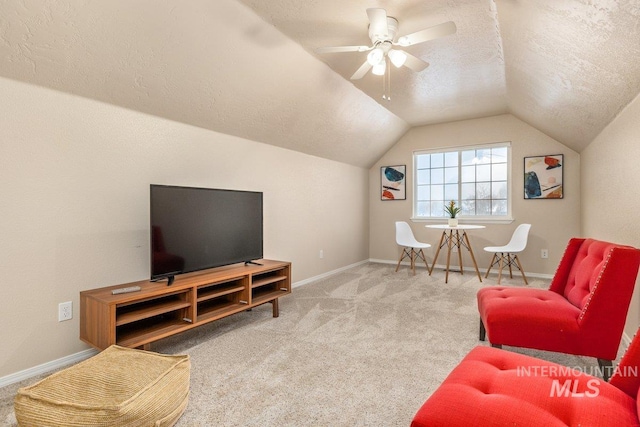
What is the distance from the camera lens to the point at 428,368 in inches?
83.4

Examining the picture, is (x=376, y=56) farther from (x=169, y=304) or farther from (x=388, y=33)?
(x=169, y=304)

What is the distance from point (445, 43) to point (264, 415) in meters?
3.06

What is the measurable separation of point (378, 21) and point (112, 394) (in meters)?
2.61

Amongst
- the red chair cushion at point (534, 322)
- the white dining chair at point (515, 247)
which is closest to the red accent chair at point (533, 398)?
the red chair cushion at point (534, 322)

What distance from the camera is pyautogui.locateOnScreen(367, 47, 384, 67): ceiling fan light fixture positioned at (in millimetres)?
2371

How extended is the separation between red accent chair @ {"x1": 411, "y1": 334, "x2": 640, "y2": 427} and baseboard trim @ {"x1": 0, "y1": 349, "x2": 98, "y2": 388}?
237cm

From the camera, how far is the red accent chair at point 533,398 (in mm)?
1017

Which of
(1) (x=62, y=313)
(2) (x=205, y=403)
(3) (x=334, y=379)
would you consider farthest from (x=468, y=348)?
(1) (x=62, y=313)

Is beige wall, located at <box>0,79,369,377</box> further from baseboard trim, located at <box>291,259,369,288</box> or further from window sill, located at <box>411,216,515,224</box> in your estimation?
window sill, located at <box>411,216,515,224</box>

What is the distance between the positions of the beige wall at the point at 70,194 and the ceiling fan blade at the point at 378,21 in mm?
1828

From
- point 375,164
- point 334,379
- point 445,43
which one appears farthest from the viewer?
point 375,164

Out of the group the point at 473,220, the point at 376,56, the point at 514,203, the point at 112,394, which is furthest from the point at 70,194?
the point at 514,203

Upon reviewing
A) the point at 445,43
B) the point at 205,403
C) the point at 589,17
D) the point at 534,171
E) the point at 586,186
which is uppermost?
the point at 445,43

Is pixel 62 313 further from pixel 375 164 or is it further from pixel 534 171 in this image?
pixel 534 171
